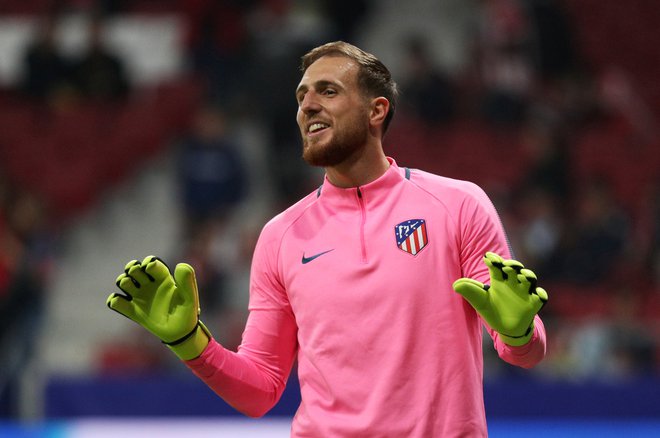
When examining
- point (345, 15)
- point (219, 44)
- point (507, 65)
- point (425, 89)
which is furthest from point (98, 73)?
point (507, 65)

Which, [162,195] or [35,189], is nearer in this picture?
[35,189]

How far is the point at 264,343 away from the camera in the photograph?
10.7ft

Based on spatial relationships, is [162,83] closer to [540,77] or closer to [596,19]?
[540,77]

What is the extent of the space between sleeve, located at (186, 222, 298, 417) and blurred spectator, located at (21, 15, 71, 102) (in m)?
7.90

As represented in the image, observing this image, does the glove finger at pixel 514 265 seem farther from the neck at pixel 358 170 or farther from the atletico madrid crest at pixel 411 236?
the neck at pixel 358 170

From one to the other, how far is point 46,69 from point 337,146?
26.7 ft

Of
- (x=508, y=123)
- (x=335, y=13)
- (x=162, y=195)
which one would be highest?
(x=335, y=13)

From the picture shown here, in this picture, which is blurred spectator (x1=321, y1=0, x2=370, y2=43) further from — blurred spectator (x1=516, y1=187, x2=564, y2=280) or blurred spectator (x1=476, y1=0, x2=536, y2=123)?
blurred spectator (x1=516, y1=187, x2=564, y2=280)

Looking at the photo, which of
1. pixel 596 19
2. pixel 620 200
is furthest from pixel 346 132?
pixel 596 19

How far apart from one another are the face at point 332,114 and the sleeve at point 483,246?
0.37m

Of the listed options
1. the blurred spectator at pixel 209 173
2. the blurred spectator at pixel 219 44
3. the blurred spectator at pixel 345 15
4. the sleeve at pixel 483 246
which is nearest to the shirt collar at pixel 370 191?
the sleeve at pixel 483 246

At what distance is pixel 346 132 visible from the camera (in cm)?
319

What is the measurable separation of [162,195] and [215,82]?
116cm

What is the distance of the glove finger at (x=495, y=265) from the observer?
2766mm
